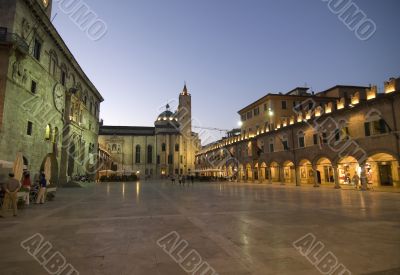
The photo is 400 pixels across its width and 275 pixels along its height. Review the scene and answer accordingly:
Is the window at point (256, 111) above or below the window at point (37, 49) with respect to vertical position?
below

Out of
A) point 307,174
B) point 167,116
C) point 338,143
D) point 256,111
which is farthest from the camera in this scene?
point 167,116

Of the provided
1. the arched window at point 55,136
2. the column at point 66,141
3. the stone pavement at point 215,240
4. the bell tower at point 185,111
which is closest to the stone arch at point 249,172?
the column at point 66,141

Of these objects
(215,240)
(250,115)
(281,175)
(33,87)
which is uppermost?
(250,115)

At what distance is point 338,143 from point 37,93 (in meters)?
30.4

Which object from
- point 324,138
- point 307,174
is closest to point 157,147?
point 307,174

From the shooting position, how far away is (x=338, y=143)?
25844mm

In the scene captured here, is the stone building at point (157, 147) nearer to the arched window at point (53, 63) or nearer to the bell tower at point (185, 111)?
the bell tower at point (185, 111)

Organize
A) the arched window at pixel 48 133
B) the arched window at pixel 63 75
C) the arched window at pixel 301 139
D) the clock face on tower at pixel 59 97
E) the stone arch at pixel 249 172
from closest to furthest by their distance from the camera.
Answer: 1. the arched window at pixel 48 133
2. the clock face on tower at pixel 59 97
3. the arched window at pixel 301 139
4. the arched window at pixel 63 75
5. the stone arch at pixel 249 172

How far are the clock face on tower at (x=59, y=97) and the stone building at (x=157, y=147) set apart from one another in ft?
172

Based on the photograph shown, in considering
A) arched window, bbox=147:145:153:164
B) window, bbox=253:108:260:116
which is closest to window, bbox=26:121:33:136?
window, bbox=253:108:260:116

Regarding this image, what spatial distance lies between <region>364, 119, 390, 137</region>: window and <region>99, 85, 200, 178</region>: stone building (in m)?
63.0

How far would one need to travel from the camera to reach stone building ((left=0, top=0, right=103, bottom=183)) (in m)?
19.3

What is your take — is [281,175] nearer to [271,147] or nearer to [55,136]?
[271,147]

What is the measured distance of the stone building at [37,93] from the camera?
19.3m
